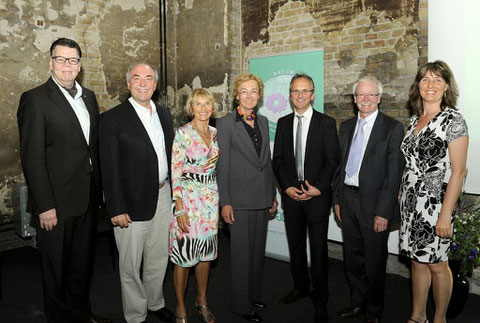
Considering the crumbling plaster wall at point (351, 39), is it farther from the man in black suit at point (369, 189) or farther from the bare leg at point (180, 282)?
the bare leg at point (180, 282)

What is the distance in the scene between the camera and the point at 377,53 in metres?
4.40

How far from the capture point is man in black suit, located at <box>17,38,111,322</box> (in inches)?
108

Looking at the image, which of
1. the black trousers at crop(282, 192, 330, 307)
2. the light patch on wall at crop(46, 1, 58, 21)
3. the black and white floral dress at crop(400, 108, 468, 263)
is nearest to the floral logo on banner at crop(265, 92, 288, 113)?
the black trousers at crop(282, 192, 330, 307)

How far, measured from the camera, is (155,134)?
312 centimetres

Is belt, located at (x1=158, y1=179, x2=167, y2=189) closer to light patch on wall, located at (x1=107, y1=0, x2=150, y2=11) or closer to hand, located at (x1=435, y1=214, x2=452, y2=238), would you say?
hand, located at (x1=435, y1=214, x2=452, y2=238)

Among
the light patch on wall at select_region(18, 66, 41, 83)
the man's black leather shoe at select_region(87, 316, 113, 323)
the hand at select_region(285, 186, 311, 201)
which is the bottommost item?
the man's black leather shoe at select_region(87, 316, 113, 323)

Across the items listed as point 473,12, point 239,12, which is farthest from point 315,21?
point 473,12

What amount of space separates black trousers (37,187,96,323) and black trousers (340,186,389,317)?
1.99m

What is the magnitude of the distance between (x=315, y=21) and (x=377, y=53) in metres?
0.94

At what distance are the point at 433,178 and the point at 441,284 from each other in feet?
2.44

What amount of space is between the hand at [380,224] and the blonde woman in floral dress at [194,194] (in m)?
1.20

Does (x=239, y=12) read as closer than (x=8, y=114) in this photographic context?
No


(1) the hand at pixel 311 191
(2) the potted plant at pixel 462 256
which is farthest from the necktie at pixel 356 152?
(2) the potted plant at pixel 462 256

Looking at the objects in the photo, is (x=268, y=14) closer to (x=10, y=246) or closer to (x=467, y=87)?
(x=467, y=87)
